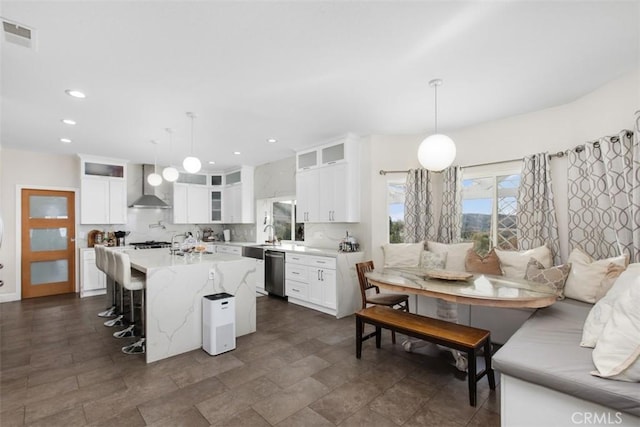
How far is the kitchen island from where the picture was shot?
9.47 ft

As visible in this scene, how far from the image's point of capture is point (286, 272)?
16.4 ft

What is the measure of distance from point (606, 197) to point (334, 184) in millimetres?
3127

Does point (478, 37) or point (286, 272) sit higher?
point (478, 37)

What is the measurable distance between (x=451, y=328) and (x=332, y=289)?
1.98m

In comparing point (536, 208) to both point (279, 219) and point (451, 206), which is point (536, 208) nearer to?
point (451, 206)

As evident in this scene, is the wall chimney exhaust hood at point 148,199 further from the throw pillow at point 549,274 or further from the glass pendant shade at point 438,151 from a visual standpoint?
the throw pillow at point 549,274

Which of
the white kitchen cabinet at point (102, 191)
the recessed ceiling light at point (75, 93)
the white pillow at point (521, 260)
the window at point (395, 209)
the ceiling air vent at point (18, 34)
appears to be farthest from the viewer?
the white kitchen cabinet at point (102, 191)

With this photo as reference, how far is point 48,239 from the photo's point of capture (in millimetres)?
5500

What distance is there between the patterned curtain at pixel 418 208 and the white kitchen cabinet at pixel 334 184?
77 centimetres

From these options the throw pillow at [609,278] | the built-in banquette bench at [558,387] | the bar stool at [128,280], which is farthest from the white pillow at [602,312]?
the bar stool at [128,280]

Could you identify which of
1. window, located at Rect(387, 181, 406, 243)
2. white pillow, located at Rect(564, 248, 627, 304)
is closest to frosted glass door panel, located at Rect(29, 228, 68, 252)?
window, located at Rect(387, 181, 406, 243)

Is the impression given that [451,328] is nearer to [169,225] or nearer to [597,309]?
[597,309]

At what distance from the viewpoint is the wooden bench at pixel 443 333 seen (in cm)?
215

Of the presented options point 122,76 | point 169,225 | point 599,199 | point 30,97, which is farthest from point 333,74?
point 169,225
